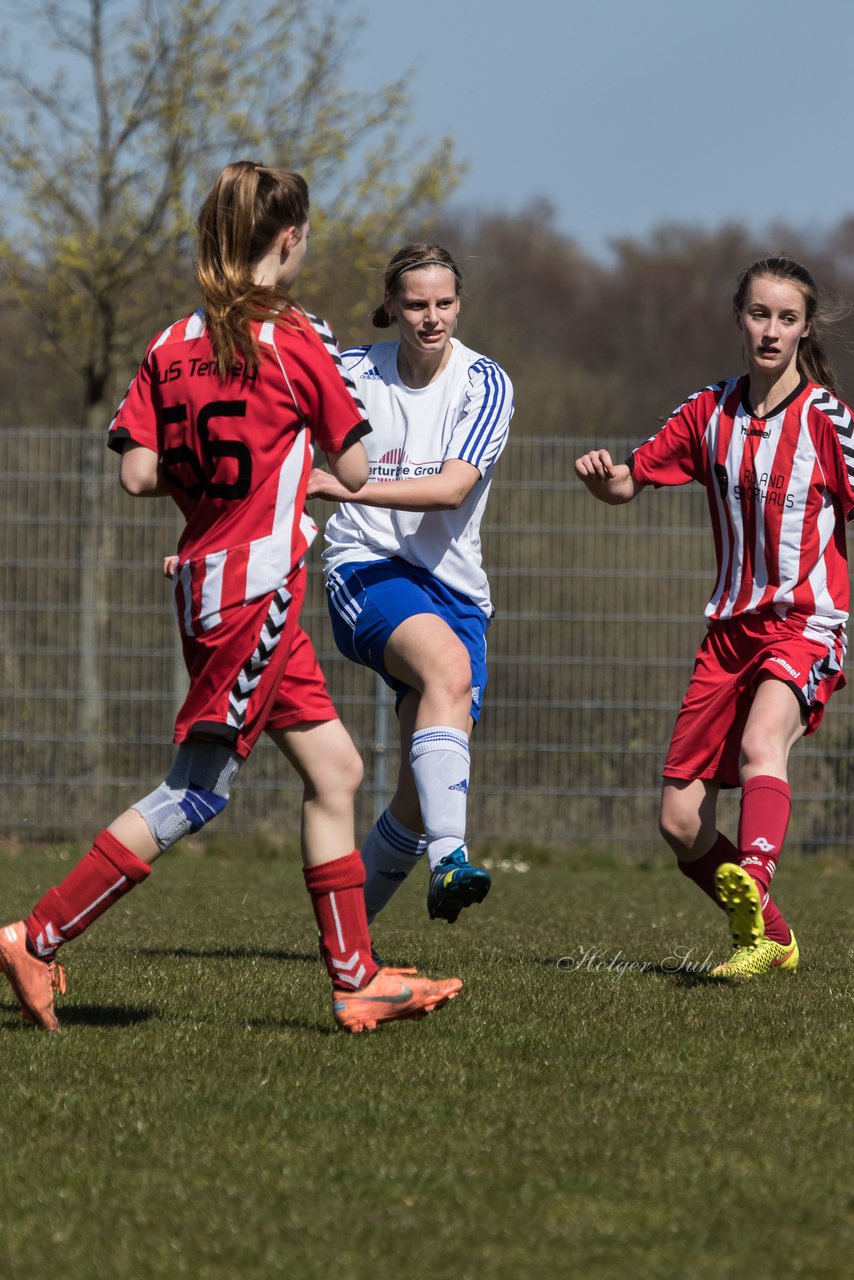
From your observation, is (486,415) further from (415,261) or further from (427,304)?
(415,261)

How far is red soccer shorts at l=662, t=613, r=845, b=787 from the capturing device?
5.56m

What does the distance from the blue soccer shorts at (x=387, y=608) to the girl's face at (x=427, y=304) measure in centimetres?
72

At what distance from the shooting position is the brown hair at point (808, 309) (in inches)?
223

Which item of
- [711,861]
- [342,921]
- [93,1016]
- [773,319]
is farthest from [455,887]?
[773,319]

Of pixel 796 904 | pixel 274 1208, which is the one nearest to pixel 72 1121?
pixel 274 1208

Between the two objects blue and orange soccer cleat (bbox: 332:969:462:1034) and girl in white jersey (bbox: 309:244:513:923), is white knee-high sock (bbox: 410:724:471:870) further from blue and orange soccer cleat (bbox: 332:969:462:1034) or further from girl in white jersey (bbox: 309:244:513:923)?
blue and orange soccer cleat (bbox: 332:969:462:1034)

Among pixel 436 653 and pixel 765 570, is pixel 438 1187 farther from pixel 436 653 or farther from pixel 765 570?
pixel 765 570

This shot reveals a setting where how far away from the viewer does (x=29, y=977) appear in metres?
4.28

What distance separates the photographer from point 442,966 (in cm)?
590

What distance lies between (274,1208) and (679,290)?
49883mm

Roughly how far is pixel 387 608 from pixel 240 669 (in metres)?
1.23

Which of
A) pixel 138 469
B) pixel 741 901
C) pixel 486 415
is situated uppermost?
pixel 486 415

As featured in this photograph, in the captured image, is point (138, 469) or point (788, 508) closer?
point (138, 469)

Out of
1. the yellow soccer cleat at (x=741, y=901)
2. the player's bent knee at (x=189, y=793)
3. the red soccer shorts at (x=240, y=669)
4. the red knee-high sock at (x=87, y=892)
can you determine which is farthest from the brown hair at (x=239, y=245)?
the yellow soccer cleat at (x=741, y=901)
